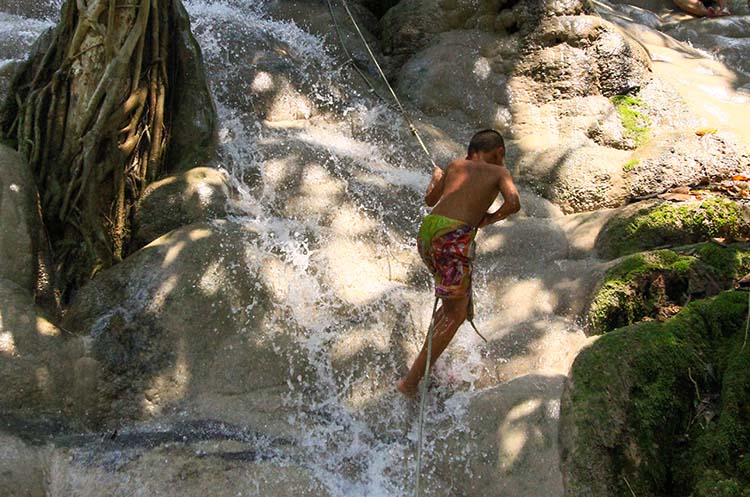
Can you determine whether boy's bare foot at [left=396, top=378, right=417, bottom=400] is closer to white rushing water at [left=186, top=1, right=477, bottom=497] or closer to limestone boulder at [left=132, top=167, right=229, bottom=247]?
white rushing water at [left=186, top=1, right=477, bottom=497]

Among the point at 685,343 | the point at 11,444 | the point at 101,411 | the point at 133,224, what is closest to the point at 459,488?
the point at 685,343

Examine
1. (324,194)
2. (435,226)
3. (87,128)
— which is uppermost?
(87,128)

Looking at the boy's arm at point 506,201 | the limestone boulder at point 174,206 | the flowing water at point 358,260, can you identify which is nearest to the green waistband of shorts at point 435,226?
the boy's arm at point 506,201

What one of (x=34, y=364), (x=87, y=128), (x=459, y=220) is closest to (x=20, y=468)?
(x=34, y=364)

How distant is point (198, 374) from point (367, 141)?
3.08 metres

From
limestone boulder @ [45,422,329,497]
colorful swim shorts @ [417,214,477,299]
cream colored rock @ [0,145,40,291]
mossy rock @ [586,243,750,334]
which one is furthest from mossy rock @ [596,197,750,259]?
cream colored rock @ [0,145,40,291]

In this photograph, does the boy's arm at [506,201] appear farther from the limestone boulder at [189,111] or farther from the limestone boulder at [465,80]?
the limestone boulder at [465,80]

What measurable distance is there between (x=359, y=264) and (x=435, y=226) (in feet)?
3.90

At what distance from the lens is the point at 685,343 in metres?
3.78

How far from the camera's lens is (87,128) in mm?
5102

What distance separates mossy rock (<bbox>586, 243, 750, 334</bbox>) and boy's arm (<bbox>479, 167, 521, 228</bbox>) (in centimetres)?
104

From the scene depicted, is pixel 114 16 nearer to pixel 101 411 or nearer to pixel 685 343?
pixel 101 411

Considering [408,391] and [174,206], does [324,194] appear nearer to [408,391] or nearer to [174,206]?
[174,206]

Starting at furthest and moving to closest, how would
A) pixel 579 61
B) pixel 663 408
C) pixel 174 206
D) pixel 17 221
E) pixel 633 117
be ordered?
pixel 579 61 < pixel 633 117 < pixel 174 206 < pixel 17 221 < pixel 663 408
